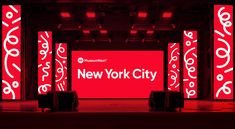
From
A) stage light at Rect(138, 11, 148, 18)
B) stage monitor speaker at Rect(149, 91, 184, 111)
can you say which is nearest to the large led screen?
stage light at Rect(138, 11, 148, 18)

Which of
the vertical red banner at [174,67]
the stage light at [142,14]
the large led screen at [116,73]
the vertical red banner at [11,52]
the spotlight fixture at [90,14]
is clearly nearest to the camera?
the vertical red banner at [11,52]

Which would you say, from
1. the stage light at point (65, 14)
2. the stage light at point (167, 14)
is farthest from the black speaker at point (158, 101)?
the stage light at point (65, 14)

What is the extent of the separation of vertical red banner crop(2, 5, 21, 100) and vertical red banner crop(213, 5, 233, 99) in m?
6.12

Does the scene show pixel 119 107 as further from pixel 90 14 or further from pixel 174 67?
pixel 174 67

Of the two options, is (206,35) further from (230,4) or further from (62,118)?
(62,118)

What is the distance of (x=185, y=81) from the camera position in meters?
17.5

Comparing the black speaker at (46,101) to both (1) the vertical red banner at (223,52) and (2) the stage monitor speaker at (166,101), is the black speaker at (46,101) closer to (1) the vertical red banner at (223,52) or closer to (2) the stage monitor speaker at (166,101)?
(2) the stage monitor speaker at (166,101)

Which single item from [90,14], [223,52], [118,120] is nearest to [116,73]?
[90,14]

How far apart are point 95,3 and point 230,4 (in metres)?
3.98

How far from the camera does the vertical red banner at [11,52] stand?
14047mm

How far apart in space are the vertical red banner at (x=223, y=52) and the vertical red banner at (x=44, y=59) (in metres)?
7.09

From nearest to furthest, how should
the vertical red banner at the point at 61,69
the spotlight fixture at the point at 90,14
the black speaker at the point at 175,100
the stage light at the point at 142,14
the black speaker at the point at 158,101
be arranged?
the black speaker at the point at 175,100, the black speaker at the point at 158,101, the stage light at the point at 142,14, the spotlight fixture at the point at 90,14, the vertical red banner at the point at 61,69

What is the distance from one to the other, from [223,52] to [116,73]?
751 centimetres

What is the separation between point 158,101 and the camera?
1095cm
